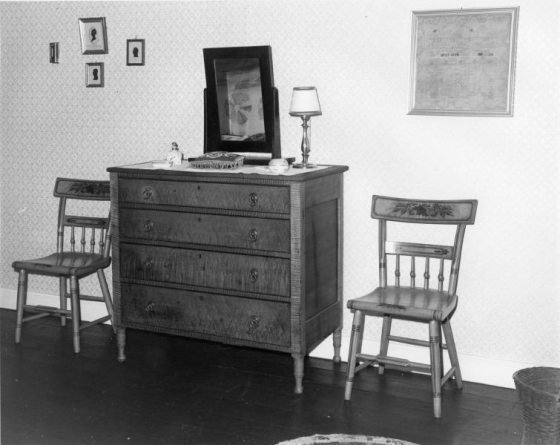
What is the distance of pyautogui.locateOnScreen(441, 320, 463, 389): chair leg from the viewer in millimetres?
4074

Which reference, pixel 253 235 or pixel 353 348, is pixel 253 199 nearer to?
pixel 253 235

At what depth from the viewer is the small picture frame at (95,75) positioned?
5223 mm

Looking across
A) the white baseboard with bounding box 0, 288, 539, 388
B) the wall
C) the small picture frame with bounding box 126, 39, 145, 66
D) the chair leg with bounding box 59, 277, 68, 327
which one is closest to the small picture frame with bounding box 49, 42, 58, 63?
the wall

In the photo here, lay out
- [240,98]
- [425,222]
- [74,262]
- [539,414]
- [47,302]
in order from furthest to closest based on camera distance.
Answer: [47,302] < [74,262] < [240,98] < [425,222] < [539,414]

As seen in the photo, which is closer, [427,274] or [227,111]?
[427,274]

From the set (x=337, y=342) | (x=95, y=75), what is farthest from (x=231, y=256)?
(x=95, y=75)

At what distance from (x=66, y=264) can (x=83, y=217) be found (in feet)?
1.57

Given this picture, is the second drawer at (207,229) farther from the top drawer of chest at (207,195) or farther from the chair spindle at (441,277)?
the chair spindle at (441,277)

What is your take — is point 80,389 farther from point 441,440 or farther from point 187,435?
point 441,440

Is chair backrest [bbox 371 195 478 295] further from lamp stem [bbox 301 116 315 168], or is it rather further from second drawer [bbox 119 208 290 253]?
second drawer [bbox 119 208 290 253]

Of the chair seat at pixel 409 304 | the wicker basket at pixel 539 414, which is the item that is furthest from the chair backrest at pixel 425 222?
the wicker basket at pixel 539 414

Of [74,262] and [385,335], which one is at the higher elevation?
[74,262]

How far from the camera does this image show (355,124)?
4.48 meters

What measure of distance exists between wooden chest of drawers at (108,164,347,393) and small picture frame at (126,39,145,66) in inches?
36.6
